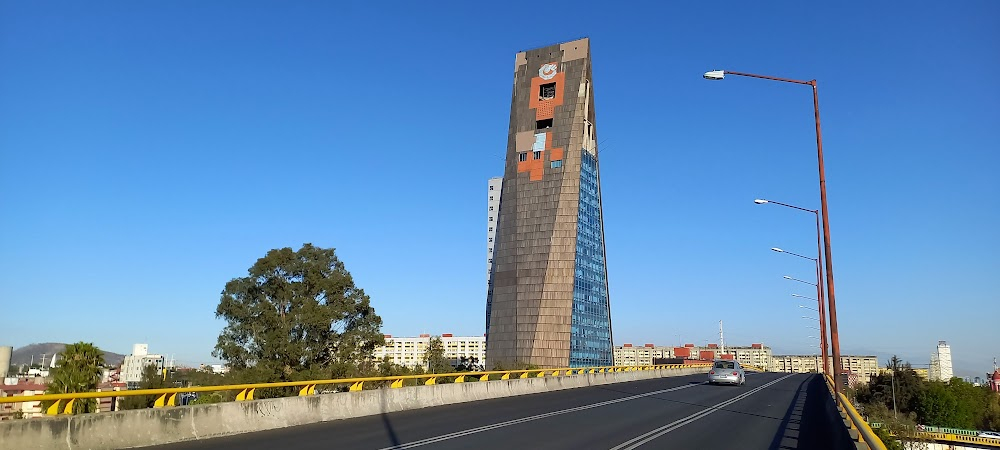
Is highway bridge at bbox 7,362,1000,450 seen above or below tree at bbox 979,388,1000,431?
above

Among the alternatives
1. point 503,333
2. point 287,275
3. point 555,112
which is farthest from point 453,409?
point 555,112

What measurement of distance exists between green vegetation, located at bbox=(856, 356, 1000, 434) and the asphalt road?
312 feet

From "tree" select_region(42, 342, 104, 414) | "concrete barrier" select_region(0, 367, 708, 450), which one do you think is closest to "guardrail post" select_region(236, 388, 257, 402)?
"concrete barrier" select_region(0, 367, 708, 450)

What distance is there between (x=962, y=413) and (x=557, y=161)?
80.5 m

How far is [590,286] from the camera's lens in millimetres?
131250

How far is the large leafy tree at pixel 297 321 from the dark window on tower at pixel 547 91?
273 ft

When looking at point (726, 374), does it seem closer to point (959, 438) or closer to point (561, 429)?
point (561, 429)

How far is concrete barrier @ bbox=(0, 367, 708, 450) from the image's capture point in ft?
34.8

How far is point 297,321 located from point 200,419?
46.6 metres

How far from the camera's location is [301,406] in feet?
56.2

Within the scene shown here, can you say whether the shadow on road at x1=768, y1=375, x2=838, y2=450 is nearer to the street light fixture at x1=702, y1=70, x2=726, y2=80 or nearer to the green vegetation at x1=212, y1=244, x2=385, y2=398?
the street light fixture at x1=702, y1=70, x2=726, y2=80

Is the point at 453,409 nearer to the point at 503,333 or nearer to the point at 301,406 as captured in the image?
the point at 301,406

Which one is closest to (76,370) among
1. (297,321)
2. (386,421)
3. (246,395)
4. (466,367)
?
(297,321)

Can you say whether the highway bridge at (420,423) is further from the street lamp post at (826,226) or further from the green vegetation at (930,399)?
the green vegetation at (930,399)
